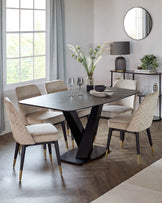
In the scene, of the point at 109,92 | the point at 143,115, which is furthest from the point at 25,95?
the point at 143,115

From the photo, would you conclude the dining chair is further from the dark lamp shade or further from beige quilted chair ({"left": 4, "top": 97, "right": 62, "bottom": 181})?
A: the dark lamp shade

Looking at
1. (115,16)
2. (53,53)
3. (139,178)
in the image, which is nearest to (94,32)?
(115,16)

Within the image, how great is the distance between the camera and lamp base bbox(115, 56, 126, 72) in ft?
23.9

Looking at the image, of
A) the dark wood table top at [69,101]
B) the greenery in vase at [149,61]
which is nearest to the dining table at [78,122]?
the dark wood table top at [69,101]

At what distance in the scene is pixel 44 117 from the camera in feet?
17.1

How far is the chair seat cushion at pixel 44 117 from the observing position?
16.9 ft

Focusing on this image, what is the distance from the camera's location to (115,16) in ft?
24.6

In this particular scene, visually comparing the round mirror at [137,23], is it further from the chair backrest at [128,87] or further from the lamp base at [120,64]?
the chair backrest at [128,87]

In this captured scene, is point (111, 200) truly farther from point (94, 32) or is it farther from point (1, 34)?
point (94, 32)

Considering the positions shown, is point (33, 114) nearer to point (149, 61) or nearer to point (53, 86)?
point (53, 86)

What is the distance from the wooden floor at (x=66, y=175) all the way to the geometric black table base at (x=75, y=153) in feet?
0.28

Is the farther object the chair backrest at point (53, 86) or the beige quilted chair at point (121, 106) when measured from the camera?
the chair backrest at point (53, 86)

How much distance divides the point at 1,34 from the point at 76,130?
2.04 meters

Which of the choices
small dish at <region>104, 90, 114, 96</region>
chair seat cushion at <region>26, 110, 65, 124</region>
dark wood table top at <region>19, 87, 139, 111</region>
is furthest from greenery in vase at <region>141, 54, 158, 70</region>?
chair seat cushion at <region>26, 110, 65, 124</region>
